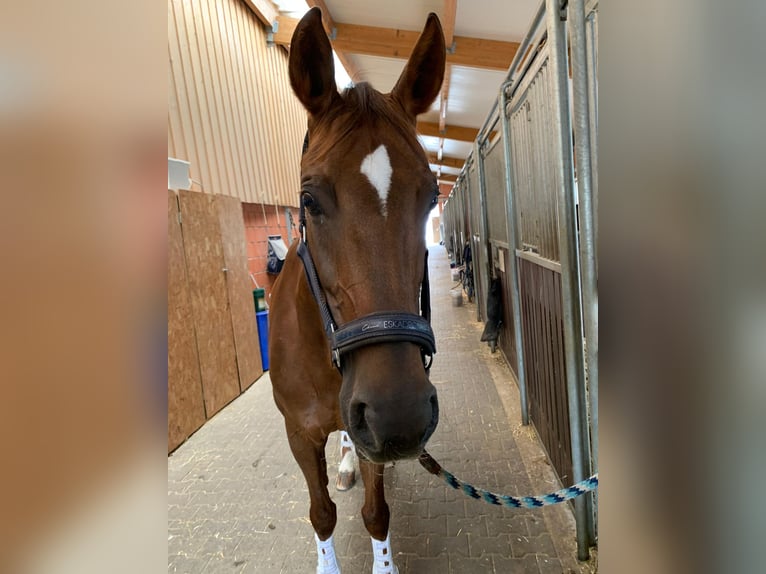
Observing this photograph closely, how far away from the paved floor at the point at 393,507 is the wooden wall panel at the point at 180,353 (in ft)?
0.53

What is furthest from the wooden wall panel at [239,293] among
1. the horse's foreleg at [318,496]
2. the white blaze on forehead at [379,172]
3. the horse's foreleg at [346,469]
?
the white blaze on forehead at [379,172]

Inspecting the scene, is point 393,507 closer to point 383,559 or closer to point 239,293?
point 383,559

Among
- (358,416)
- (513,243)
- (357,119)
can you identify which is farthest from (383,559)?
(513,243)

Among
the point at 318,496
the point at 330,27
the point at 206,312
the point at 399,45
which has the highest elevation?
the point at 330,27

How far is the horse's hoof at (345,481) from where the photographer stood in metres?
2.44

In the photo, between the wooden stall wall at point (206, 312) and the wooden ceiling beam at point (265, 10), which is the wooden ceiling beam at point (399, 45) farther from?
the wooden stall wall at point (206, 312)

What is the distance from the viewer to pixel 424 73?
1.43 metres

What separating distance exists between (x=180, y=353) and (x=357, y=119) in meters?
2.75

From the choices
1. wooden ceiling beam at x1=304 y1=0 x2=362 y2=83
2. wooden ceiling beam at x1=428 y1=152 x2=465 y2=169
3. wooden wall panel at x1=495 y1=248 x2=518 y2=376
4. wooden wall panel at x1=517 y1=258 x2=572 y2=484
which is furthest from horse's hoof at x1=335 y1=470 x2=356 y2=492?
wooden ceiling beam at x1=428 y1=152 x2=465 y2=169

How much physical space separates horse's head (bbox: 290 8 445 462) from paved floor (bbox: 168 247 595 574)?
1313 mm

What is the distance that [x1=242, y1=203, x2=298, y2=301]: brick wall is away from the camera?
5.39 metres
